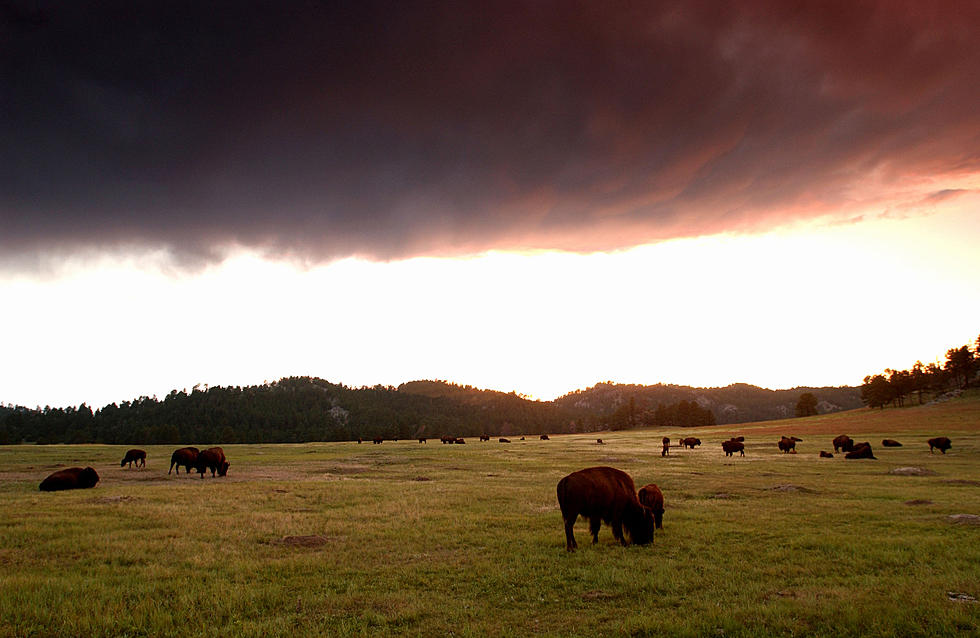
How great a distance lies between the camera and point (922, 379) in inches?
5054

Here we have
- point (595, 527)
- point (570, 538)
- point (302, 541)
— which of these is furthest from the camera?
point (302, 541)

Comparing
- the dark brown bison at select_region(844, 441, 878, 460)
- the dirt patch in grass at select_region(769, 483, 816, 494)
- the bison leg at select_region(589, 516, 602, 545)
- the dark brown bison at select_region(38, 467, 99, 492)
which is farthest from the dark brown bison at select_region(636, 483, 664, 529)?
the dark brown bison at select_region(844, 441, 878, 460)

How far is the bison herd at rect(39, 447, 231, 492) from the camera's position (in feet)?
94.2

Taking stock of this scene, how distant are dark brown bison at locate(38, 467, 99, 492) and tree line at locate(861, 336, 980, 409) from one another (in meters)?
164

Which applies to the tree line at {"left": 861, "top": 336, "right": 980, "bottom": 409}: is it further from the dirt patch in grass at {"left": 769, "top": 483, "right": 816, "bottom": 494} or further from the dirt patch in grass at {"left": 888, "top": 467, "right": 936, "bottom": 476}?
the dirt patch in grass at {"left": 769, "top": 483, "right": 816, "bottom": 494}

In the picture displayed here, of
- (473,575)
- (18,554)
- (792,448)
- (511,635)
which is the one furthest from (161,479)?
(792,448)

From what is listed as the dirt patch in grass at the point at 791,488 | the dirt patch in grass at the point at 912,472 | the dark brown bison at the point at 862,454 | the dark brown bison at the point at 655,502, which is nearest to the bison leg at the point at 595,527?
the dark brown bison at the point at 655,502

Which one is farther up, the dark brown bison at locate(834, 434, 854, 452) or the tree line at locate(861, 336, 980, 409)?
the tree line at locate(861, 336, 980, 409)

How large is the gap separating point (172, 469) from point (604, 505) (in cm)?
4238

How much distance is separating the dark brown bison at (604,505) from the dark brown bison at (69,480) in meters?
30.7

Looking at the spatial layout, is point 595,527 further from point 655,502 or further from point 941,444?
point 941,444

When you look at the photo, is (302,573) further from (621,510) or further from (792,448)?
(792,448)

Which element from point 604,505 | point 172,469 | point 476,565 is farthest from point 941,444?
point 172,469

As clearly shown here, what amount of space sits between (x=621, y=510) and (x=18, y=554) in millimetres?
18008
